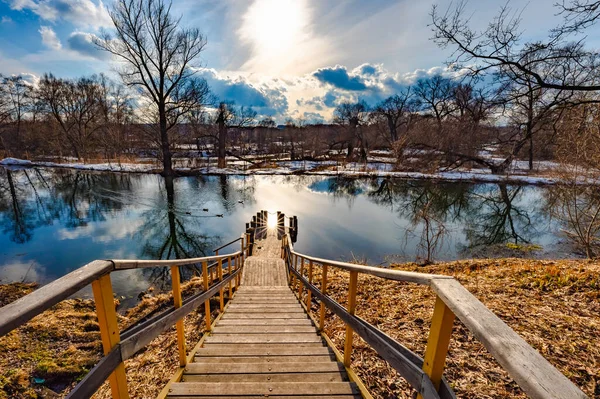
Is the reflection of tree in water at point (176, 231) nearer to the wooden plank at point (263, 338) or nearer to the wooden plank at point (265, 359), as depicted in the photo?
the wooden plank at point (263, 338)

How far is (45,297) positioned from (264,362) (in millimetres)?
2010

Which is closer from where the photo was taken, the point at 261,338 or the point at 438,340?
the point at 438,340

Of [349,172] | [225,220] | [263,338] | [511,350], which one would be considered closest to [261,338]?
[263,338]

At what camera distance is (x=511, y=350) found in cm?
85

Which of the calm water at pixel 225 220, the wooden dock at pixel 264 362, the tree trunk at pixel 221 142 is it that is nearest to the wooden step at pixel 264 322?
the wooden dock at pixel 264 362

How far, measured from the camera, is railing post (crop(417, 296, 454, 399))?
3.94ft

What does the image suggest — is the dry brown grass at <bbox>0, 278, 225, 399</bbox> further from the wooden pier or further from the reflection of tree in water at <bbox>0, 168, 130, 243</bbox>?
the reflection of tree in water at <bbox>0, 168, 130, 243</bbox>

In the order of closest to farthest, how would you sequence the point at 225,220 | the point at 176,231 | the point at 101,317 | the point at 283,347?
the point at 101,317, the point at 283,347, the point at 176,231, the point at 225,220

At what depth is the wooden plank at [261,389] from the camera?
1.98m

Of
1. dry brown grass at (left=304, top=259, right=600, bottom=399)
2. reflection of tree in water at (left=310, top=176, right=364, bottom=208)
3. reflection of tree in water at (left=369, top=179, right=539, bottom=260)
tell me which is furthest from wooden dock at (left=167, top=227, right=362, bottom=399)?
reflection of tree in water at (left=310, top=176, right=364, bottom=208)

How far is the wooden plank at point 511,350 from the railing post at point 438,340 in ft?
0.32

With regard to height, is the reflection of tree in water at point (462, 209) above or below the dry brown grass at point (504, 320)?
below

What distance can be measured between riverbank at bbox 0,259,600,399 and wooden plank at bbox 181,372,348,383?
2.20 feet

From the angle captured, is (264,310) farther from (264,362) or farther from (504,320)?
(504,320)
